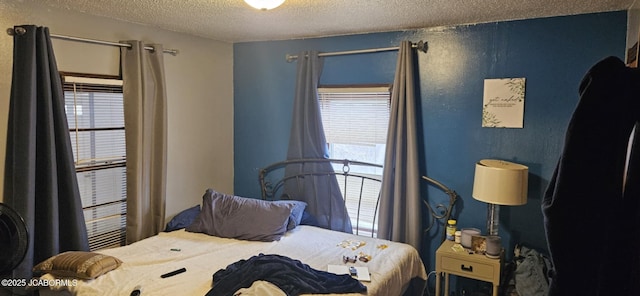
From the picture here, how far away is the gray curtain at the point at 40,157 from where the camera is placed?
2.49m

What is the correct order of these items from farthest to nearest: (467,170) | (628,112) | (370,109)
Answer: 1. (370,109)
2. (467,170)
3. (628,112)

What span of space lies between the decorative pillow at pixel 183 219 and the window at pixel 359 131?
129 centimetres

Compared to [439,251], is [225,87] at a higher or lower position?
higher

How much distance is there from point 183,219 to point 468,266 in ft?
7.38

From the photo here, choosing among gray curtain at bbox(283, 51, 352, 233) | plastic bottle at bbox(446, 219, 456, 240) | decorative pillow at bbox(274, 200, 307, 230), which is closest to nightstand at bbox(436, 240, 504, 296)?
plastic bottle at bbox(446, 219, 456, 240)

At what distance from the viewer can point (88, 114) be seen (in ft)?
9.73

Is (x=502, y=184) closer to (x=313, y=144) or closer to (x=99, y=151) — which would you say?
(x=313, y=144)

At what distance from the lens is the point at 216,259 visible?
2750mm

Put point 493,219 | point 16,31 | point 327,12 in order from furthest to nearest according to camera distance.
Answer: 1. point 493,219
2. point 327,12
3. point 16,31

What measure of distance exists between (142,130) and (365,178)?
1819 mm

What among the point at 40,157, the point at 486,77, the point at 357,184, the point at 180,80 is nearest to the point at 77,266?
the point at 40,157

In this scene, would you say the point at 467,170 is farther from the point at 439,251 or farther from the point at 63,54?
the point at 63,54

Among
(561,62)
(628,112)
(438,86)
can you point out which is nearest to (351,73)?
(438,86)

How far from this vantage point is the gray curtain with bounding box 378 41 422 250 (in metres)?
3.13
